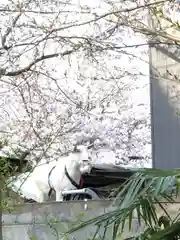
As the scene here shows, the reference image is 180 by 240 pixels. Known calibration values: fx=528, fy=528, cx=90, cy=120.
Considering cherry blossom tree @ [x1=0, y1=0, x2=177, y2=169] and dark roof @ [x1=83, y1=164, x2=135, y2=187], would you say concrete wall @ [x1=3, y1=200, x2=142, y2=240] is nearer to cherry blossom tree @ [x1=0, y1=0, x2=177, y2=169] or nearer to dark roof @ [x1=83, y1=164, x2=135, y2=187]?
cherry blossom tree @ [x1=0, y1=0, x2=177, y2=169]

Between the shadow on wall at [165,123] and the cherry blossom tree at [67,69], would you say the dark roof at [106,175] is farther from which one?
the shadow on wall at [165,123]

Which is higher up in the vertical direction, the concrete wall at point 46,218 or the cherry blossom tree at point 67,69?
the cherry blossom tree at point 67,69

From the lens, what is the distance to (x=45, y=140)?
4.29 metres

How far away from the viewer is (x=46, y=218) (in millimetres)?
3352

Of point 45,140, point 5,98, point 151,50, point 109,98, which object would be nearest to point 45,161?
point 45,140

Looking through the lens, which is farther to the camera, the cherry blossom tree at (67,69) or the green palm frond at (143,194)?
the cherry blossom tree at (67,69)

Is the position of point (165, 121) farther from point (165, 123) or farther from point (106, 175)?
point (106, 175)

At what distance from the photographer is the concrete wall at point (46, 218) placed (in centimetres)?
324

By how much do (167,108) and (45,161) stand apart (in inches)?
61.5

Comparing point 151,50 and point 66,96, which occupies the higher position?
point 151,50

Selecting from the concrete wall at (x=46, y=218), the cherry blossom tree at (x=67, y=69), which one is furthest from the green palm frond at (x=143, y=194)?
the cherry blossom tree at (x=67, y=69)

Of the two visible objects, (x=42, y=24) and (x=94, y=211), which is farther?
(x=42, y=24)

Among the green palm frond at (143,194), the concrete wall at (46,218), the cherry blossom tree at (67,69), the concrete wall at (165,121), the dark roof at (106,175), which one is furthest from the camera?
the concrete wall at (165,121)

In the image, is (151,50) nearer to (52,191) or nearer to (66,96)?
(66,96)
